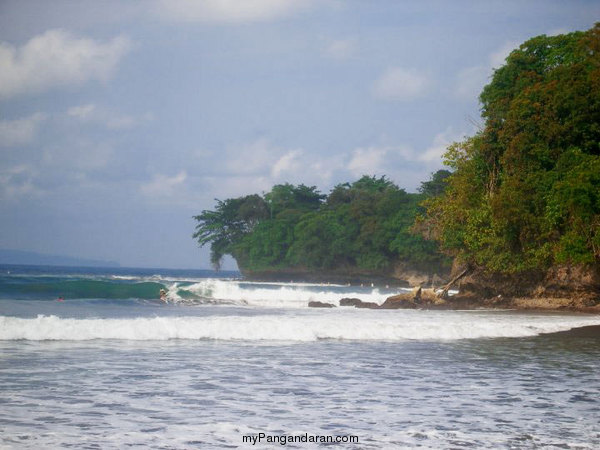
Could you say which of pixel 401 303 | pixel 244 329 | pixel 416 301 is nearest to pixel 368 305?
pixel 401 303

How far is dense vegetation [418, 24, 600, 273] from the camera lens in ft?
86.3

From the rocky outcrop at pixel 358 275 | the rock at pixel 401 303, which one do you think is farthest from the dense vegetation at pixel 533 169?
the rocky outcrop at pixel 358 275

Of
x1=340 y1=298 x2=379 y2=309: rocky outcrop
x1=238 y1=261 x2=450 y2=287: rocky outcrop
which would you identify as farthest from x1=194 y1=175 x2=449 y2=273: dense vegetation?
x1=340 y1=298 x2=379 y2=309: rocky outcrop

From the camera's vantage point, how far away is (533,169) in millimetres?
28703

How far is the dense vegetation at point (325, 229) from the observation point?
239 ft

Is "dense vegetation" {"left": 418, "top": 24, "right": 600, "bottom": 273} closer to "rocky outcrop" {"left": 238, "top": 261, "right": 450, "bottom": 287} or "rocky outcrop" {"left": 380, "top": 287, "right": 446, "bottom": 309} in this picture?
"rocky outcrop" {"left": 380, "top": 287, "right": 446, "bottom": 309}

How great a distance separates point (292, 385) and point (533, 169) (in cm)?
2182

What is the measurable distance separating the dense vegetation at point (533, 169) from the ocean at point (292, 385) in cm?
938

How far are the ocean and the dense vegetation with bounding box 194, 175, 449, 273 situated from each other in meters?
48.1

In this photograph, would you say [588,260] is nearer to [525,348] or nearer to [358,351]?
[525,348]

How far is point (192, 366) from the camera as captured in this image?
11.5 meters

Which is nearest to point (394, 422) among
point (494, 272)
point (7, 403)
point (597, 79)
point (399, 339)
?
point (7, 403)

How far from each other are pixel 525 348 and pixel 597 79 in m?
15.7

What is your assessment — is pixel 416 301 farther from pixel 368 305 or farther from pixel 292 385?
pixel 292 385
